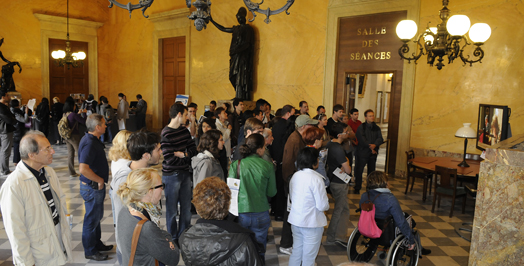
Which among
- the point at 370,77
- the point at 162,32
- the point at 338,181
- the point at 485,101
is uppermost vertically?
the point at 162,32

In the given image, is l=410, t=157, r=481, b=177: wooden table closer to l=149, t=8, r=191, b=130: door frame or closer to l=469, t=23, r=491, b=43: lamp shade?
l=469, t=23, r=491, b=43: lamp shade

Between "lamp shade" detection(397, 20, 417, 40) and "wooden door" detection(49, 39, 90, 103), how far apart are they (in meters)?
14.5

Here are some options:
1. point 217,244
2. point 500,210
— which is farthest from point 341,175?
point 217,244

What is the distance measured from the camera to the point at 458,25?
492 centimetres

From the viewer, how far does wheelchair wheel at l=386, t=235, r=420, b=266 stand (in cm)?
364

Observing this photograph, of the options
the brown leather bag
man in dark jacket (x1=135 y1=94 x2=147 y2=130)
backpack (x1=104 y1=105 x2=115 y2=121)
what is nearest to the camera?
the brown leather bag

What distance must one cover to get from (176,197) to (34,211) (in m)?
1.77

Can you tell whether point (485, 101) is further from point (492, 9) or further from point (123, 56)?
point (123, 56)

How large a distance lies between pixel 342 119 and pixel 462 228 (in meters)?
3.04

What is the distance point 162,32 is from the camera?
561 inches

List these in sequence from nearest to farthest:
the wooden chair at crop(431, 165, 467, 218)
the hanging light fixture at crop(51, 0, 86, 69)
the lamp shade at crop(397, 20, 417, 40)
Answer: the lamp shade at crop(397, 20, 417, 40)
the wooden chair at crop(431, 165, 467, 218)
the hanging light fixture at crop(51, 0, 86, 69)

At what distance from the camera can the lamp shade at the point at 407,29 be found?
206 inches

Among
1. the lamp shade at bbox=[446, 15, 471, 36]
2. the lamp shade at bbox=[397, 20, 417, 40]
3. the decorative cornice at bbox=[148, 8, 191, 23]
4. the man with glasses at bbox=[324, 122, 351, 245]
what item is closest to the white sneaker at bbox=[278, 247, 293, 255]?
the man with glasses at bbox=[324, 122, 351, 245]

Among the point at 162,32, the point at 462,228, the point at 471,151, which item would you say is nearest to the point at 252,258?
the point at 462,228
